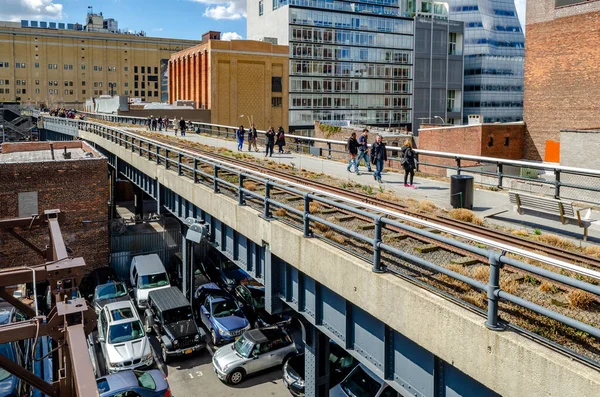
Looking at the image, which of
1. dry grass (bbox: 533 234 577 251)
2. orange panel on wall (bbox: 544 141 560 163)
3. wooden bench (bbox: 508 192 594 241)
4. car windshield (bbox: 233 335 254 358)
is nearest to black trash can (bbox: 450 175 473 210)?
wooden bench (bbox: 508 192 594 241)

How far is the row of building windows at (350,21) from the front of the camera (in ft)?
270

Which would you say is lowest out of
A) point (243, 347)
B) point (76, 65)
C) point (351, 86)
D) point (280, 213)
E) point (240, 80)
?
point (243, 347)

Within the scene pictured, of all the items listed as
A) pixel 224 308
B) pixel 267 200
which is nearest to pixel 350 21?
pixel 224 308

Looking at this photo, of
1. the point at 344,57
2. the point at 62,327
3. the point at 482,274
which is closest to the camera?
the point at 62,327

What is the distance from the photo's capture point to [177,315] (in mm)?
22672

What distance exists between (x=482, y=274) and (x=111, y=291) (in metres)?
22.5

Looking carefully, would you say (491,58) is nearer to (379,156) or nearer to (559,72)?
(559,72)

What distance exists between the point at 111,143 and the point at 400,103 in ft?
215

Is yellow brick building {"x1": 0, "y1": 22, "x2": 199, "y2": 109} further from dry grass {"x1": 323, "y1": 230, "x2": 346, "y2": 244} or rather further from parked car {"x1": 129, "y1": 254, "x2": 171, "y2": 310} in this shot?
dry grass {"x1": 323, "y1": 230, "x2": 346, "y2": 244}

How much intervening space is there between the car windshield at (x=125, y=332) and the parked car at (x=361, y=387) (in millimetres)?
8570

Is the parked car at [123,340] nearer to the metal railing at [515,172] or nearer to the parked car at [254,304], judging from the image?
the parked car at [254,304]

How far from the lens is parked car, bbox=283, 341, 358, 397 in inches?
688

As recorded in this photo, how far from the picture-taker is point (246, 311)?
25.3 metres

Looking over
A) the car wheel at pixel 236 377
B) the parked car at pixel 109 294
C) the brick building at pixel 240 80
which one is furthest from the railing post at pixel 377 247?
the brick building at pixel 240 80
